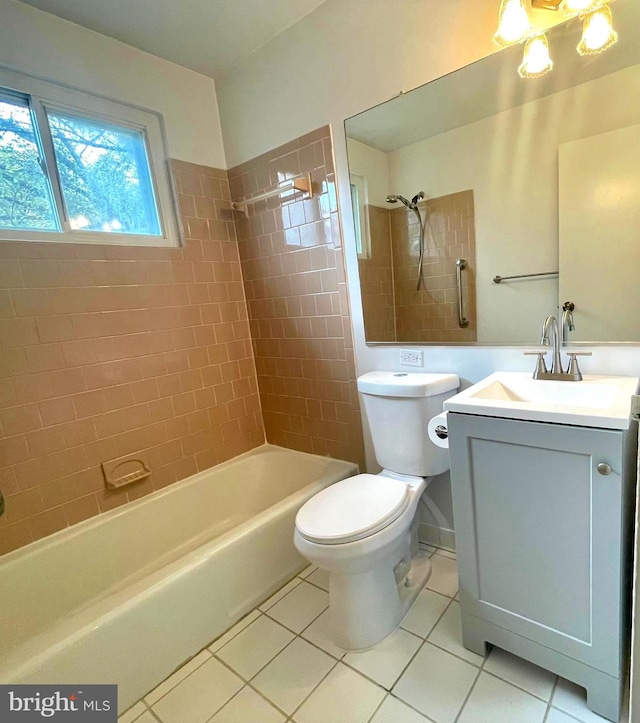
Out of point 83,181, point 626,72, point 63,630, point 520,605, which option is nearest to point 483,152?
point 626,72

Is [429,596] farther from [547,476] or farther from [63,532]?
[63,532]

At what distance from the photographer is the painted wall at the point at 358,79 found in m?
1.33

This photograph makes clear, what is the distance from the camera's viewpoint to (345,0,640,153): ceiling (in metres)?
1.16

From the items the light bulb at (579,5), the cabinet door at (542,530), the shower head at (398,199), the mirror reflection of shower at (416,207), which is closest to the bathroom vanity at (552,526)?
the cabinet door at (542,530)

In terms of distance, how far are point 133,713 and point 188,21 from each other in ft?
8.50

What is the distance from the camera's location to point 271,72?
71.9 inches

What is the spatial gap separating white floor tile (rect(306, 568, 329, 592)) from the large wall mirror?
111 cm

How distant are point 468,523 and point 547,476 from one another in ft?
0.95

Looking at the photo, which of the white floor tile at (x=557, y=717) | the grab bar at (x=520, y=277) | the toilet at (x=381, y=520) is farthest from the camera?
the grab bar at (x=520, y=277)

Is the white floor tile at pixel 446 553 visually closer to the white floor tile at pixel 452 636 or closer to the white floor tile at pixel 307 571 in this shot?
the white floor tile at pixel 452 636

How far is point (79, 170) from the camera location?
5.53ft

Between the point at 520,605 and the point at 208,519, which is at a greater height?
the point at 520,605

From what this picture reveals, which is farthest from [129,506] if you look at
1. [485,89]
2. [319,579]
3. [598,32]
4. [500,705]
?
[598,32]

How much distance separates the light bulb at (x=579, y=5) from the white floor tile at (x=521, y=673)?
2.03 meters
